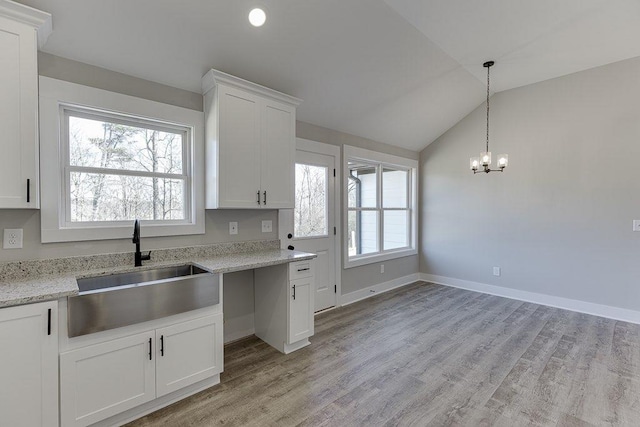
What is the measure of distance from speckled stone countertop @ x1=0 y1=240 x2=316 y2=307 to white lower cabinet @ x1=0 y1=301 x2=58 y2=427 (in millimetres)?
79

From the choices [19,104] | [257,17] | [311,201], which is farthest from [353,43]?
[19,104]

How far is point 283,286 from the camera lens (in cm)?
272

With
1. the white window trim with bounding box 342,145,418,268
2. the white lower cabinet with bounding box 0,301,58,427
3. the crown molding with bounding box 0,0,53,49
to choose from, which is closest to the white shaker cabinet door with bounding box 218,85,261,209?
the crown molding with bounding box 0,0,53,49

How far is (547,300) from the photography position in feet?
13.2

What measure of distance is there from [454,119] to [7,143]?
506 cm

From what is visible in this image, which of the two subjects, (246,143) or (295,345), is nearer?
(246,143)

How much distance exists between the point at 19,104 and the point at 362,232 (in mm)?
3794

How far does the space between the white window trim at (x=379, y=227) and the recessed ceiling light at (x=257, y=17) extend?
1970 millimetres

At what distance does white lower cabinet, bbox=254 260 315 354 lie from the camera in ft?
8.85

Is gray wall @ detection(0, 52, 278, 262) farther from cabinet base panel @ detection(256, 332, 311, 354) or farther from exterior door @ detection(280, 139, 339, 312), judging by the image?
cabinet base panel @ detection(256, 332, 311, 354)

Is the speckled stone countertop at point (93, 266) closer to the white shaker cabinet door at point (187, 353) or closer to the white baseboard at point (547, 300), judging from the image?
the white shaker cabinet door at point (187, 353)

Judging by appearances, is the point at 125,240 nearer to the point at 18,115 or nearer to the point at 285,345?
the point at 18,115

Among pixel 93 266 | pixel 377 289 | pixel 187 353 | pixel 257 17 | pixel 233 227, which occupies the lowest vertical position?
pixel 377 289

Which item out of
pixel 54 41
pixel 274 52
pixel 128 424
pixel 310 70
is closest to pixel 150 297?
pixel 128 424
